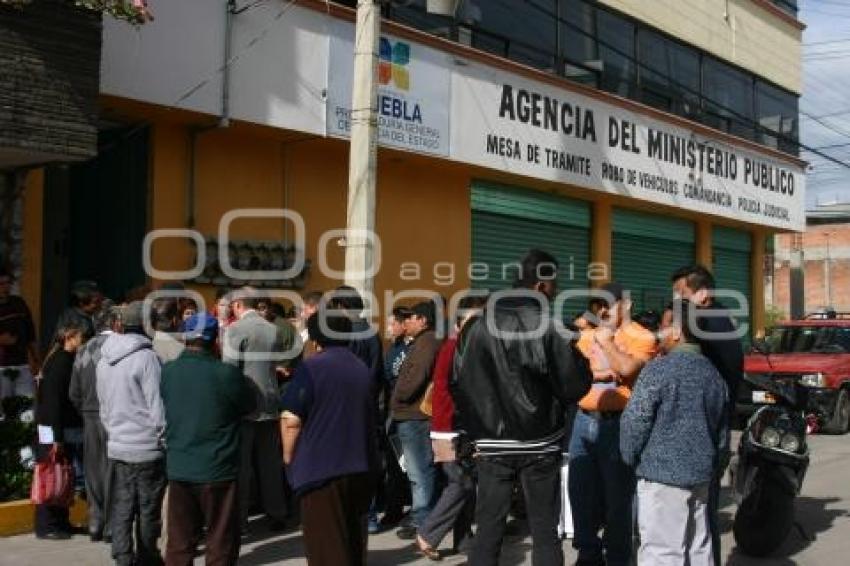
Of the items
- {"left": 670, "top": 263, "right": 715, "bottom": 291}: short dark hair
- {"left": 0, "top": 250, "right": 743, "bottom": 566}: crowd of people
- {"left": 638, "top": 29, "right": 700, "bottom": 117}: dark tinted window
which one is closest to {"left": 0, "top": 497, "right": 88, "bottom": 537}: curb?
{"left": 0, "top": 250, "right": 743, "bottom": 566}: crowd of people

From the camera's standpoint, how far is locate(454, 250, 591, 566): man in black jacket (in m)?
5.39

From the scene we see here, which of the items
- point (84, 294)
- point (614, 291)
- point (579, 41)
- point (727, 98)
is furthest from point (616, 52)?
point (614, 291)

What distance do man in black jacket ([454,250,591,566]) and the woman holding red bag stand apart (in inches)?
140

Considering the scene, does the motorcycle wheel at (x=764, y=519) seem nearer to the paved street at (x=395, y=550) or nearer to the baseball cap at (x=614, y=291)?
the paved street at (x=395, y=550)

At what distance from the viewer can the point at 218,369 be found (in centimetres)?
577

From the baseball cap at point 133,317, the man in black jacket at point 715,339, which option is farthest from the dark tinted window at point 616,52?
the baseball cap at point 133,317

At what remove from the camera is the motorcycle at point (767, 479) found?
7359 millimetres

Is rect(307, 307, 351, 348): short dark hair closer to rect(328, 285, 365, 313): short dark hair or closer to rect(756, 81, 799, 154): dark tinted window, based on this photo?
rect(328, 285, 365, 313): short dark hair

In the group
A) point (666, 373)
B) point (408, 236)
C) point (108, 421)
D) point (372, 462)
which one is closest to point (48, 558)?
point (108, 421)

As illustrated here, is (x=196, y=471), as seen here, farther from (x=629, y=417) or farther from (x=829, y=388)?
(x=829, y=388)

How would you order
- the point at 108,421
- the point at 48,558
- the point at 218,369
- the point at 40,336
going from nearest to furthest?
the point at 218,369
the point at 108,421
the point at 48,558
the point at 40,336

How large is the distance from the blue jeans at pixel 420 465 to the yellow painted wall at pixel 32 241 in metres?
4.33

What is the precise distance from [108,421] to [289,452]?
5.35 ft

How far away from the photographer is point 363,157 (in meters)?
9.16
